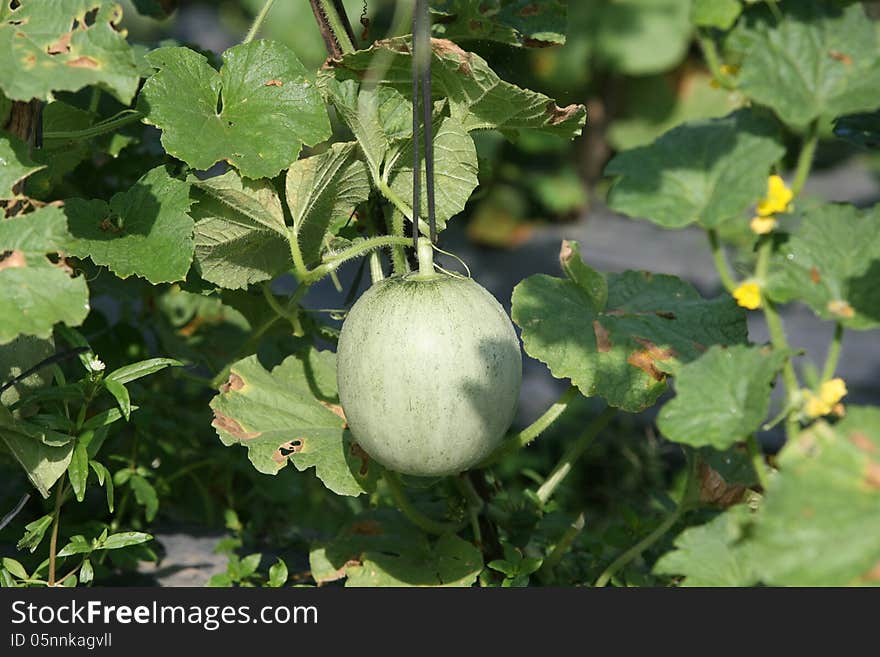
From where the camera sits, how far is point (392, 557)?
1.62 m

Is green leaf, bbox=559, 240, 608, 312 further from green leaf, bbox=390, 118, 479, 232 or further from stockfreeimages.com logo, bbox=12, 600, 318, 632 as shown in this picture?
stockfreeimages.com logo, bbox=12, 600, 318, 632

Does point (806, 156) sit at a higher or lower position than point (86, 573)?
higher

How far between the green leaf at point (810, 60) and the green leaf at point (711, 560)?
384 mm

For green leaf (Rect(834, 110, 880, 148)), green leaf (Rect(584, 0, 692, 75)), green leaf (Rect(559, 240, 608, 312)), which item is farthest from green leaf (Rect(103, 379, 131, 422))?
green leaf (Rect(584, 0, 692, 75))

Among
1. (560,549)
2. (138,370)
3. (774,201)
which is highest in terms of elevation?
(774,201)

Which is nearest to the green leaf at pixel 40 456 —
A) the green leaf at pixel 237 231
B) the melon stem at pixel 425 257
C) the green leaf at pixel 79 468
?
the green leaf at pixel 79 468

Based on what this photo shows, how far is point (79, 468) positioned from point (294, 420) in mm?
306

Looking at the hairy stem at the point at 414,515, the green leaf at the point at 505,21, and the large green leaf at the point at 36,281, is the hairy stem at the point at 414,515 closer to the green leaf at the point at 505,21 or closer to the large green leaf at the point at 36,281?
the large green leaf at the point at 36,281

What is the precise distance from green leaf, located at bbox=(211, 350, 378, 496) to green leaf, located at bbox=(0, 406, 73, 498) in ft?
0.66

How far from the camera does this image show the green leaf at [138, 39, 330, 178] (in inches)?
52.9

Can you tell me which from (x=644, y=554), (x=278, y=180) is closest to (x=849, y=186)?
(x=644, y=554)

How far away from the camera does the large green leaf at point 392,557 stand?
1558 millimetres

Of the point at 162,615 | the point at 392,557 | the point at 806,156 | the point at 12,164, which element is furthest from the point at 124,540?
the point at 806,156

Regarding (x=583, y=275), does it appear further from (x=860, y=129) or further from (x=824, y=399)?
(x=824, y=399)
